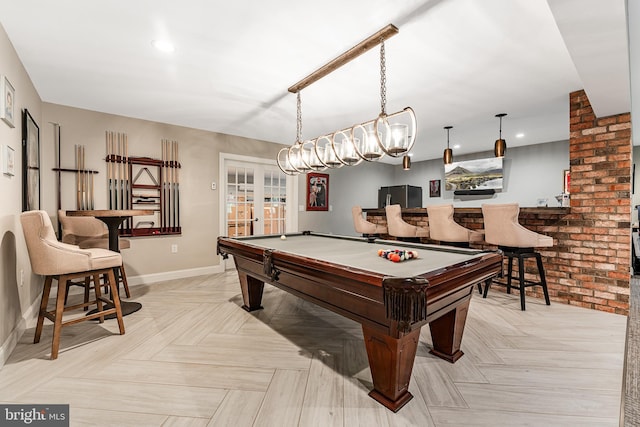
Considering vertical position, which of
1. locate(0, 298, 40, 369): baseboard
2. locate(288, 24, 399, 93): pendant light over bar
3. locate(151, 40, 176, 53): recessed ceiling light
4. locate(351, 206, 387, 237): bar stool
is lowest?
locate(0, 298, 40, 369): baseboard

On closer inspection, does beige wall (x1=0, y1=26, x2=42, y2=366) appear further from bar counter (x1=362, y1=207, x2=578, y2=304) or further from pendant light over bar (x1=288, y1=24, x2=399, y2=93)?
bar counter (x1=362, y1=207, x2=578, y2=304)

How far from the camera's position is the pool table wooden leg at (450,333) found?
6.44 feet

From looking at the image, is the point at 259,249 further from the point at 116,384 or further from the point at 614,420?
the point at 614,420

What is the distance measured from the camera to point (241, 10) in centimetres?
187


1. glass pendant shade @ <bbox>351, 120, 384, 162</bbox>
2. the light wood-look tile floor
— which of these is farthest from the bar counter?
glass pendant shade @ <bbox>351, 120, 384, 162</bbox>

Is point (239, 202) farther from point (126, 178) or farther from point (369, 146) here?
point (369, 146)

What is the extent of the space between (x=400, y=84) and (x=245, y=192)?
319 centimetres

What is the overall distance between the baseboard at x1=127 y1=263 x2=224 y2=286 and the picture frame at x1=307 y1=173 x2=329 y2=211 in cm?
218

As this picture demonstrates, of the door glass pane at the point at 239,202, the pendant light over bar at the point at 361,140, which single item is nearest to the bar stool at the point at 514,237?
the pendant light over bar at the point at 361,140

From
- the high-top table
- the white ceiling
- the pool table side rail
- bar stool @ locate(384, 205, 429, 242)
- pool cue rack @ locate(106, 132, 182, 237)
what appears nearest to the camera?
the pool table side rail

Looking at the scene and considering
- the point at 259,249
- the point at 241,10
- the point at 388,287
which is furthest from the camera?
the point at 259,249

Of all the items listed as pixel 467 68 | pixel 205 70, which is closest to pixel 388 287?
pixel 467 68

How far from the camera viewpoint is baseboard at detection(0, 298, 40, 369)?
1.96 metres

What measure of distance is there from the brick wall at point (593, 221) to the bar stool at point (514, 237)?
381 millimetres
